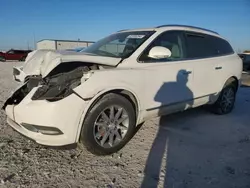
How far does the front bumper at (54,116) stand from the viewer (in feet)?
8.79

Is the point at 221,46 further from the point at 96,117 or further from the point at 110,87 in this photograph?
the point at 96,117

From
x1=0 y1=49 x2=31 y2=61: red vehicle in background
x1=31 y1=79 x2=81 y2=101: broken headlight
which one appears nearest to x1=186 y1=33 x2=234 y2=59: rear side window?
x1=31 y1=79 x2=81 y2=101: broken headlight

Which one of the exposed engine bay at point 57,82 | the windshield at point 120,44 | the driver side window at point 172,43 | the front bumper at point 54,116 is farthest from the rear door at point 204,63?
the front bumper at point 54,116

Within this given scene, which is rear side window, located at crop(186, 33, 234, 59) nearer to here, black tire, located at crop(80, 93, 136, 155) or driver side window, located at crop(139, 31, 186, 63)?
driver side window, located at crop(139, 31, 186, 63)

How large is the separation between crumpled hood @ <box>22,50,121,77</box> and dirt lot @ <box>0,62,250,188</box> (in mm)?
1071

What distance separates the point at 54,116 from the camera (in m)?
2.67

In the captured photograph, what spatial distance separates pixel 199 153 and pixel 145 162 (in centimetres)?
84

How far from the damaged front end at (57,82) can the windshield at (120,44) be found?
1.99 ft

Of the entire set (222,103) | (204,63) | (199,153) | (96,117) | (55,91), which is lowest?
(199,153)

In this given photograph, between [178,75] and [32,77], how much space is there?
2253 mm

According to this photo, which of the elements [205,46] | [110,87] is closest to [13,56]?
[205,46]

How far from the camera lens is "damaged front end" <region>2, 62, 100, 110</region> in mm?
2850

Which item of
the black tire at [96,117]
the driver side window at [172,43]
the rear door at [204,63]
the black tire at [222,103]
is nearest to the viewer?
the black tire at [96,117]

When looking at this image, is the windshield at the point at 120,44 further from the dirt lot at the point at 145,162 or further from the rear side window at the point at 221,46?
the rear side window at the point at 221,46
